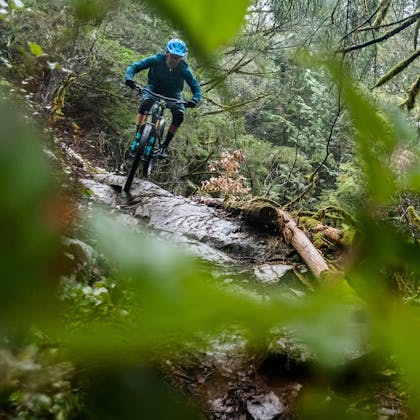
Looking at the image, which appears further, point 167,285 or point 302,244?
point 302,244

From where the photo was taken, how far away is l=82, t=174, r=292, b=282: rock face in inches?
160

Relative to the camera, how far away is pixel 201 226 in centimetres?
465

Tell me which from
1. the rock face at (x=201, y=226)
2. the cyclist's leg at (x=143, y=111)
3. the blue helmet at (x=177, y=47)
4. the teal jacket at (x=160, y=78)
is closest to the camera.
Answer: the blue helmet at (x=177, y=47)

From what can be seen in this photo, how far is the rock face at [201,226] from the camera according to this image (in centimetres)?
406

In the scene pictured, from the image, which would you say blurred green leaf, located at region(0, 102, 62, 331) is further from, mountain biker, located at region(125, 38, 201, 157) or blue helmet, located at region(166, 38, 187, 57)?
mountain biker, located at region(125, 38, 201, 157)

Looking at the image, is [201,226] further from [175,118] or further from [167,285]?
[167,285]

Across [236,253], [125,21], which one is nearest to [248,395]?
[236,253]

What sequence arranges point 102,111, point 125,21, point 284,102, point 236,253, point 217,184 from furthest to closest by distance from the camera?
point 284,102 → point 217,184 → point 102,111 → point 125,21 → point 236,253

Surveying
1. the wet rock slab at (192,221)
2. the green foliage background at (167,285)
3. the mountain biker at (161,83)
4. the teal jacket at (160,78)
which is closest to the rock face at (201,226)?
the wet rock slab at (192,221)

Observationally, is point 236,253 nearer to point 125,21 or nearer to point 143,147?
point 143,147

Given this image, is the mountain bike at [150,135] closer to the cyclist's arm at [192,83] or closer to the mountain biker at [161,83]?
the mountain biker at [161,83]

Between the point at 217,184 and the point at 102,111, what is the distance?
2530 millimetres

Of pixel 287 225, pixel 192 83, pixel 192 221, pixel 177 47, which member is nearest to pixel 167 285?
pixel 177 47

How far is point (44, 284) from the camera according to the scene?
0.44 feet
